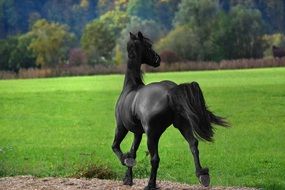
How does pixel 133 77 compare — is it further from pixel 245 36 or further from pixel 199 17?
pixel 199 17

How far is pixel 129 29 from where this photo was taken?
56.6 m

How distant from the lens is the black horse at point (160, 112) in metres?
6.58

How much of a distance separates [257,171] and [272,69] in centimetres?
3371

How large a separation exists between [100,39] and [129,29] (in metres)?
4.59

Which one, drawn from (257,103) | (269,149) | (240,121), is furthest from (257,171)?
(257,103)

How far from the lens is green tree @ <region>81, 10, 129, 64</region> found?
188ft

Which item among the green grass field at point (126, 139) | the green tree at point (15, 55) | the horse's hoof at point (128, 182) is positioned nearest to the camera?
the horse's hoof at point (128, 182)

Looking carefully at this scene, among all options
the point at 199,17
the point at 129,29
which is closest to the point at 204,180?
the point at 129,29

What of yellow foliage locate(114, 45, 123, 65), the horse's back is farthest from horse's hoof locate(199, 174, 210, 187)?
yellow foliage locate(114, 45, 123, 65)

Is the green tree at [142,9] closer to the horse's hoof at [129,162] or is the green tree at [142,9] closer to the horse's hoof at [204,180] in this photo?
the horse's hoof at [129,162]

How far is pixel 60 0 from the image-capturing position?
72625 millimetres

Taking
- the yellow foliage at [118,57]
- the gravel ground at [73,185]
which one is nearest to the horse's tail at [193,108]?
the gravel ground at [73,185]

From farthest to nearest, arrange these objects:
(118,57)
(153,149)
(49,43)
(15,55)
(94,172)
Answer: (49,43) → (118,57) → (15,55) → (94,172) → (153,149)

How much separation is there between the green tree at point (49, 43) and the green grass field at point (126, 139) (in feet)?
71.1
